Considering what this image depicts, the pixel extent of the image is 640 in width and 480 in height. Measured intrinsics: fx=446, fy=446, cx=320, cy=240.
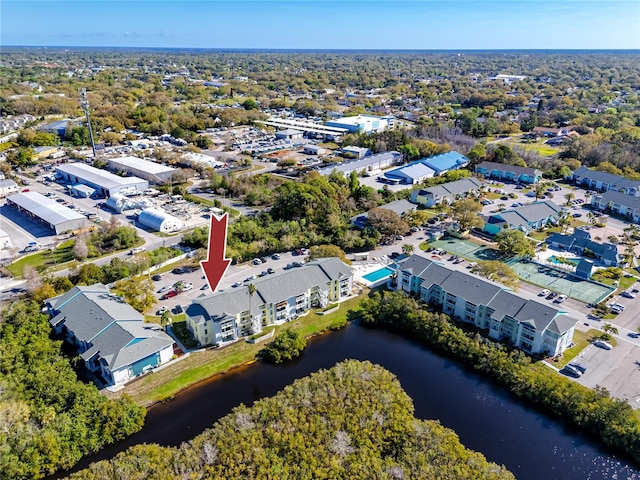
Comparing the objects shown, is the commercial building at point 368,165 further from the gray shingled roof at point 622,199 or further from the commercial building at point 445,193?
the gray shingled roof at point 622,199

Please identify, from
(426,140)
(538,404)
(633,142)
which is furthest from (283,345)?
(633,142)

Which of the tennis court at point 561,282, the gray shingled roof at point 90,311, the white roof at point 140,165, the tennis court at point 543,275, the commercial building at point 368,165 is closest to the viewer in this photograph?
the gray shingled roof at point 90,311

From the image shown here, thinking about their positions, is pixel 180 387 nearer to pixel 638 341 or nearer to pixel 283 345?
pixel 283 345

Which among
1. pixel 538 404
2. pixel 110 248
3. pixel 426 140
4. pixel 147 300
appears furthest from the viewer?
pixel 426 140

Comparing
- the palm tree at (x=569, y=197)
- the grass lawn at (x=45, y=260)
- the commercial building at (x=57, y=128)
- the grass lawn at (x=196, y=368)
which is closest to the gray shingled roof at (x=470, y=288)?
the grass lawn at (x=196, y=368)

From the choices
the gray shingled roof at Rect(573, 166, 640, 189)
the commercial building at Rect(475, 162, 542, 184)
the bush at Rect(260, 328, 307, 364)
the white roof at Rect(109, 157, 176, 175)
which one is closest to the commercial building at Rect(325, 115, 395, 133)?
the commercial building at Rect(475, 162, 542, 184)
